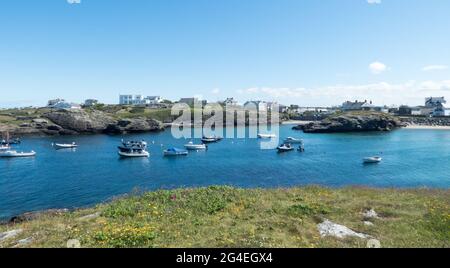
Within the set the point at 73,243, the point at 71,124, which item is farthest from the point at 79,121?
the point at 73,243

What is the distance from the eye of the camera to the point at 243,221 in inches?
714

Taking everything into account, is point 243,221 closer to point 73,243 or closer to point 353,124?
point 73,243

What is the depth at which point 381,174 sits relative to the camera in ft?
231

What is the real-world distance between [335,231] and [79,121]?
496 feet

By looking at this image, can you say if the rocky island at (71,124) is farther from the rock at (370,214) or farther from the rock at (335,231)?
the rock at (335,231)

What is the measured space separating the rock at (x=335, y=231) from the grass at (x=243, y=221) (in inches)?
15.9

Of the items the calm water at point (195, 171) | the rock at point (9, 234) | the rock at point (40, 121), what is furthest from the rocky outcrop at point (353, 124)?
the rock at point (9, 234)

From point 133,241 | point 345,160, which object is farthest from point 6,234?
point 345,160

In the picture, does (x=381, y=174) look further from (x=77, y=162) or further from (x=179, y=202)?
(x=77, y=162)

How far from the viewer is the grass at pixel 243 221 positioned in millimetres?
14766

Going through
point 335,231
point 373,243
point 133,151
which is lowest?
point 133,151

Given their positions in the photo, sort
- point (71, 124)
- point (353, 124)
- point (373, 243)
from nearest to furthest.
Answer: point (373, 243) < point (71, 124) < point (353, 124)

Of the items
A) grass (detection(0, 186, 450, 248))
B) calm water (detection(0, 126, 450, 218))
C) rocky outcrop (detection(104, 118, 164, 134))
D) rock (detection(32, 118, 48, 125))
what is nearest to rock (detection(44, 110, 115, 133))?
rocky outcrop (detection(104, 118, 164, 134))

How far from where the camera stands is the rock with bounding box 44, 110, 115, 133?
150m
